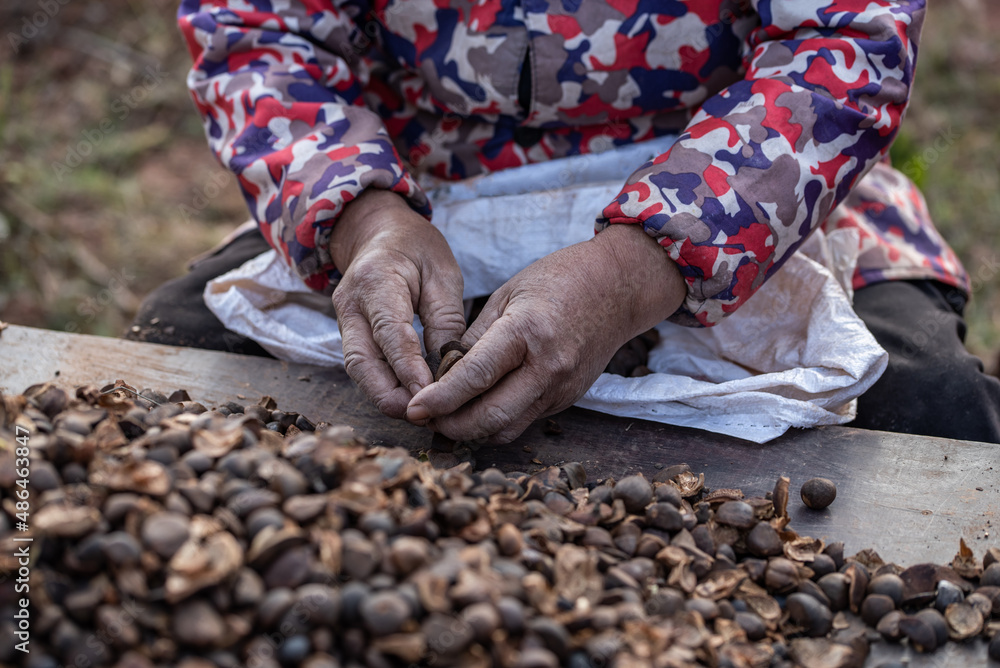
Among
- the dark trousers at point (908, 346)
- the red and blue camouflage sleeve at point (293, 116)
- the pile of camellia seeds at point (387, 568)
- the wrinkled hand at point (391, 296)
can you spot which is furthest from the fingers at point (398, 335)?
the dark trousers at point (908, 346)

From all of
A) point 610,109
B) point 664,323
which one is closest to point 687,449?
point 664,323

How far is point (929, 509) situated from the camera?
1394 millimetres

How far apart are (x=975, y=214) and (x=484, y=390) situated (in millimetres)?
3467

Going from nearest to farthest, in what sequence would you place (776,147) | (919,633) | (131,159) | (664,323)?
(919,633) → (776,147) → (664,323) → (131,159)

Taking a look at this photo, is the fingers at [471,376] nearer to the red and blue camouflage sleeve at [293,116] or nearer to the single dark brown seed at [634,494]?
the single dark brown seed at [634,494]

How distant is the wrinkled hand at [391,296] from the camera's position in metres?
1.42

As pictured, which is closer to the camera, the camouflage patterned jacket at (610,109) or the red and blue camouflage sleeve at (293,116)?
the camouflage patterned jacket at (610,109)

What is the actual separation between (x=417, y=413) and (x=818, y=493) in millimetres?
692

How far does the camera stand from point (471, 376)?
4.34 feet

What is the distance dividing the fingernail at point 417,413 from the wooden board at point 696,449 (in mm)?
200

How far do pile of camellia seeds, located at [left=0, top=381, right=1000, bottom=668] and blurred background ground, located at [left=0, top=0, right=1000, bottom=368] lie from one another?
231 centimetres

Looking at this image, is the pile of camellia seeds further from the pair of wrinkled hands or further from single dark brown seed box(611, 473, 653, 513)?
the pair of wrinkled hands

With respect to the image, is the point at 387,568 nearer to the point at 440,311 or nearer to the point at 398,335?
the point at 398,335

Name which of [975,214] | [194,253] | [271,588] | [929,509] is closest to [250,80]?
[271,588]
